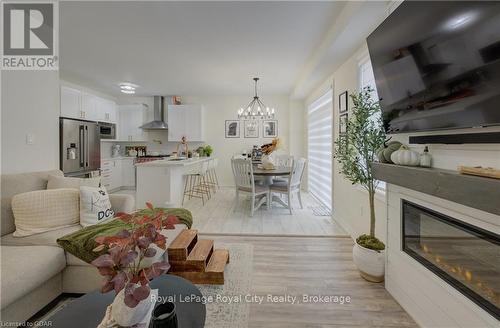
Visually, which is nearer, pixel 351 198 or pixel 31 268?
pixel 31 268

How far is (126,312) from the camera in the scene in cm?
84

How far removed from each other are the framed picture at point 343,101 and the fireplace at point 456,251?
1.82m

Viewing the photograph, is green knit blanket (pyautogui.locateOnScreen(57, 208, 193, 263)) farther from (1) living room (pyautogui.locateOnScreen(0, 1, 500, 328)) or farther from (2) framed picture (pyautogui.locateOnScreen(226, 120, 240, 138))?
(2) framed picture (pyautogui.locateOnScreen(226, 120, 240, 138))

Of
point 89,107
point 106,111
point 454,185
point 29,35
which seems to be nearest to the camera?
point 454,185

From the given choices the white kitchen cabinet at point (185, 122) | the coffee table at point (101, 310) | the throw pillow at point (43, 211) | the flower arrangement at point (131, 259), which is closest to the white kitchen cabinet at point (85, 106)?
the white kitchen cabinet at point (185, 122)

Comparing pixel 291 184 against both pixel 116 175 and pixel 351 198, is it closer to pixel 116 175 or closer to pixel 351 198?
pixel 351 198

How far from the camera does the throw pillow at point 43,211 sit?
1832mm

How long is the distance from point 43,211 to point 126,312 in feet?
5.41

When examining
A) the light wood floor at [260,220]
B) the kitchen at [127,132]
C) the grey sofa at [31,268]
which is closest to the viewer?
the grey sofa at [31,268]

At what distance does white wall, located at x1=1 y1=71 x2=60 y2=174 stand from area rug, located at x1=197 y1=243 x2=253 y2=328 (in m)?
2.34

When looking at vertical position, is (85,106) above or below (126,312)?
above

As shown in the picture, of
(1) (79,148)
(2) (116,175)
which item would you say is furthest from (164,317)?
(2) (116,175)

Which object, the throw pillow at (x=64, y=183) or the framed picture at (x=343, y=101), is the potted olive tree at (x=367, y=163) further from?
the throw pillow at (x=64, y=183)

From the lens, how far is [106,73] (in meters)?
4.42
